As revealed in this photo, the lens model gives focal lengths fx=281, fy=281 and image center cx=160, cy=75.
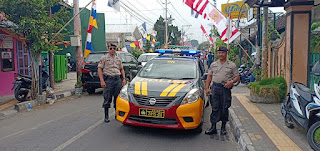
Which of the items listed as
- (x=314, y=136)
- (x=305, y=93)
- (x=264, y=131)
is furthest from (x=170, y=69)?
(x=314, y=136)

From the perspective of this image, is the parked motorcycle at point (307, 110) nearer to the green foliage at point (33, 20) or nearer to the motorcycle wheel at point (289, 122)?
the motorcycle wheel at point (289, 122)

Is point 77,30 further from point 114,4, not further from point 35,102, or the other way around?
point 35,102

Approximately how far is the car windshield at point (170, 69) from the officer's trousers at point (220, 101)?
0.90m

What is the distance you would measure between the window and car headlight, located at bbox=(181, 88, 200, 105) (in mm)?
8204

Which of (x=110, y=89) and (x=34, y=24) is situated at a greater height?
(x=34, y=24)

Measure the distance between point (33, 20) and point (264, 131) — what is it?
7.01 meters

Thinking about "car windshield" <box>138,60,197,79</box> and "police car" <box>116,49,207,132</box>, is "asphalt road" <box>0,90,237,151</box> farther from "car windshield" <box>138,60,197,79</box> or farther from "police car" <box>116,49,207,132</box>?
"car windshield" <box>138,60,197,79</box>

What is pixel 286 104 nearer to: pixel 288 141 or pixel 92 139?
pixel 288 141

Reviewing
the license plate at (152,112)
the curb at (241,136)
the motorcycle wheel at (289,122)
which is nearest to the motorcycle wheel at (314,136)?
the curb at (241,136)

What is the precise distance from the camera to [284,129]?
574cm

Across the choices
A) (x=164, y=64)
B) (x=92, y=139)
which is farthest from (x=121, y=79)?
(x=92, y=139)

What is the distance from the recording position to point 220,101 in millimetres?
5734

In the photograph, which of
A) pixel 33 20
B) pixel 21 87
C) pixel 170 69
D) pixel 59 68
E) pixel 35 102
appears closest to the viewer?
pixel 170 69

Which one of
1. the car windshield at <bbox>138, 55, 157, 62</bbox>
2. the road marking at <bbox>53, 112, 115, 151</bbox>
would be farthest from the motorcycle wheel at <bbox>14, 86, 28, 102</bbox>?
the car windshield at <bbox>138, 55, 157, 62</bbox>
